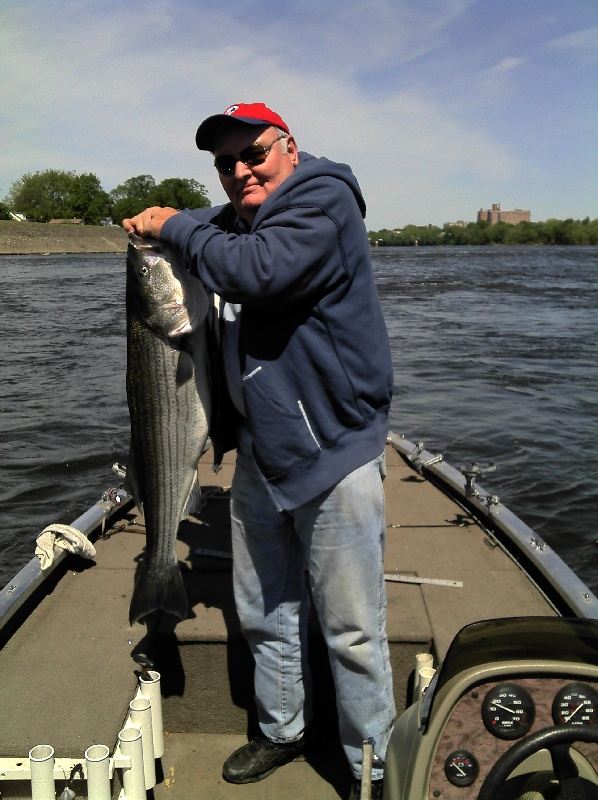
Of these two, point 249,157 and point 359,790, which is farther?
point 359,790

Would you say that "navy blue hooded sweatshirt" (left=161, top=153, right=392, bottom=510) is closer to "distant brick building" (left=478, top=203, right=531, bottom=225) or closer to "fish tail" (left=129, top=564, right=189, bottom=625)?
"fish tail" (left=129, top=564, right=189, bottom=625)

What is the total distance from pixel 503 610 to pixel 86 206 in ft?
335

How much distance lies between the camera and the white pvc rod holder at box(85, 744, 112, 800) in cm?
257

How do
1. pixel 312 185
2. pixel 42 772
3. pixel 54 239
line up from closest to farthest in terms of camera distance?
1. pixel 312 185
2. pixel 42 772
3. pixel 54 239

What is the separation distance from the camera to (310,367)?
2539 mm

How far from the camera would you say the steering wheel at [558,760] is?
174 centimetres

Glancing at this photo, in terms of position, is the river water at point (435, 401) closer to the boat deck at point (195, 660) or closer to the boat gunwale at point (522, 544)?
the boat gunwale at point (522, 544)

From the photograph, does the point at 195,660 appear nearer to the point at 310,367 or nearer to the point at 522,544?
the point at 310,367

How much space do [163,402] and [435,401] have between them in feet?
37.6

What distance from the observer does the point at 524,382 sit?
50.8 feet

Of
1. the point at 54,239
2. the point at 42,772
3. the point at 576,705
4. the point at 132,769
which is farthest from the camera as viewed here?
the point at 54,239

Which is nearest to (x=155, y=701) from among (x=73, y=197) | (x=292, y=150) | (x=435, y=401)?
(x=292, y=150)

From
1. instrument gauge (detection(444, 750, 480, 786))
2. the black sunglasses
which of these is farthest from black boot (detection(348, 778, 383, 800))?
the black sunglasses

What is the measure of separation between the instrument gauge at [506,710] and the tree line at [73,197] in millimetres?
86202
